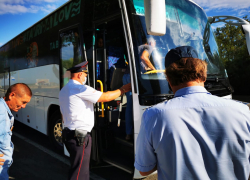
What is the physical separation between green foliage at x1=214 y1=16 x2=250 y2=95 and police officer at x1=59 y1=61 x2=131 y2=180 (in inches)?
Result: 801

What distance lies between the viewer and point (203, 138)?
1181mm

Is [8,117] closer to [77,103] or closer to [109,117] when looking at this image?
[77,103]

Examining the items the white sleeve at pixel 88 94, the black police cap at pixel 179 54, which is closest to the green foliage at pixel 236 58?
the white sleeve at pixel 88 94

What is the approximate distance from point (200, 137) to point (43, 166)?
4301 mm

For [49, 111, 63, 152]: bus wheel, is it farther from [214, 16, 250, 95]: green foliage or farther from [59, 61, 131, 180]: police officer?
[214, 16, 250, 95]: green foliage

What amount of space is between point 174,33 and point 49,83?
334 centimetres

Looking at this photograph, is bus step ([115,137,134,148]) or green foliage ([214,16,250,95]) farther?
green foliage ([214,16,250,95])

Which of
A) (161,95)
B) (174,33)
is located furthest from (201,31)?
(161,95)

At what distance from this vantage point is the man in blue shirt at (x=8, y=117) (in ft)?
6.47

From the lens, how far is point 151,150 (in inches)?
→ 51.1

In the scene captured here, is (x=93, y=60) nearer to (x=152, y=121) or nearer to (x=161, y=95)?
(x=161, y=95)

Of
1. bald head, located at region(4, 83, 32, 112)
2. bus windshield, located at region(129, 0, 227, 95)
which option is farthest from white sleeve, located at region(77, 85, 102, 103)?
bald head, located at region(4, 83, 32, 112)

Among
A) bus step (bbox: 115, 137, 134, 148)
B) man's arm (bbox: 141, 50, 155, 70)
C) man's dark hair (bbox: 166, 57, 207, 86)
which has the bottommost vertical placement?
bus step (bbox: 115, 137, 134, 148)

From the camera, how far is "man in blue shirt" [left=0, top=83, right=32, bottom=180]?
1972 mm
